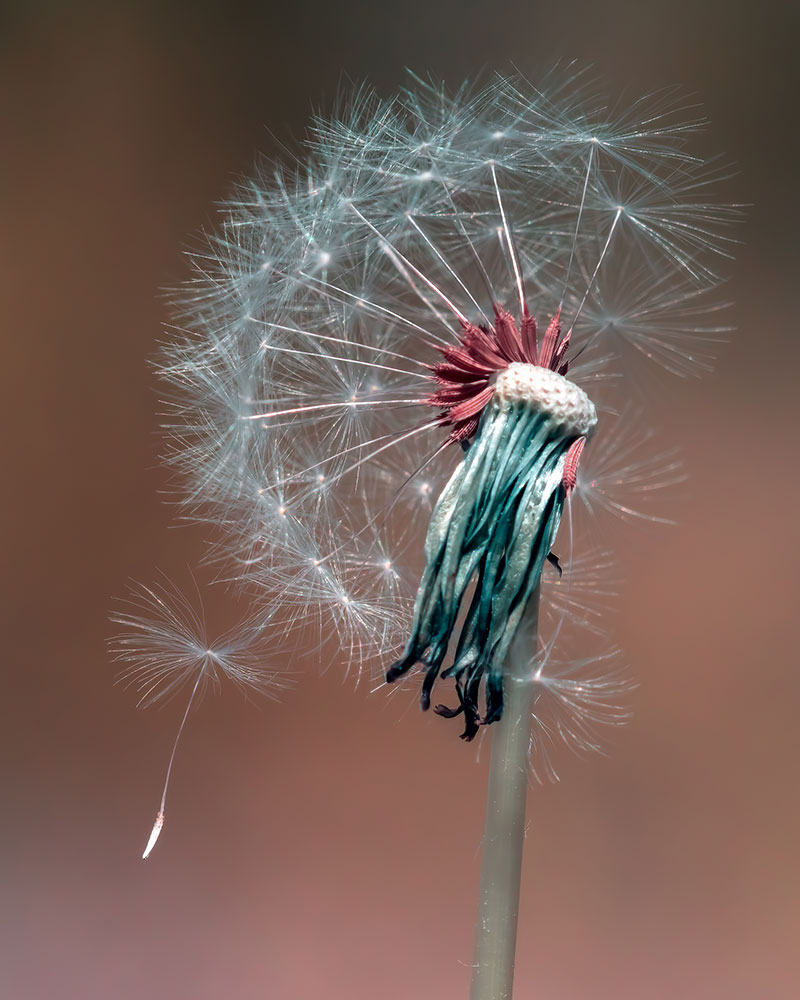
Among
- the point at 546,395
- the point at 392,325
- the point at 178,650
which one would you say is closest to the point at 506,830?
the point at 546,395

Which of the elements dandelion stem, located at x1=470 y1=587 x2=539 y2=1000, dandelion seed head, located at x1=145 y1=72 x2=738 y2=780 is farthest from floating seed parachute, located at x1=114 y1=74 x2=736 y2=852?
dandelion stem, located at x1=470 y1=587 x2=539 y2=1000

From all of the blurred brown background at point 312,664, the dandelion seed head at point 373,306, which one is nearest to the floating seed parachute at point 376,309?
the dandelion seed head at point 373,306

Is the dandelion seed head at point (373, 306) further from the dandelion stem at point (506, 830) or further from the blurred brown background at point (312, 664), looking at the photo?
the blurred brown background at point (312, 664)

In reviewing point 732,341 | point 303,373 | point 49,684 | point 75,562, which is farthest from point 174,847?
point 732,341

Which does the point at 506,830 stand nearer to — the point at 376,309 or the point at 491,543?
the point at 491,543

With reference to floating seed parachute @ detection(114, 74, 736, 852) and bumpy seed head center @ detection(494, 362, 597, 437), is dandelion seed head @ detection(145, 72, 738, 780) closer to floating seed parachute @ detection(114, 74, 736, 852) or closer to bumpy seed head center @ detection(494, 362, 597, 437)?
floating seed parachute @ detection(114, 74, 736, 852)
